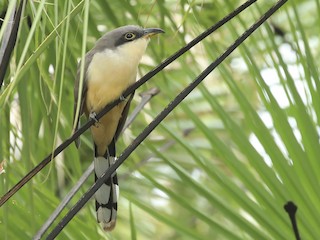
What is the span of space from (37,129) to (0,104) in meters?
0.97

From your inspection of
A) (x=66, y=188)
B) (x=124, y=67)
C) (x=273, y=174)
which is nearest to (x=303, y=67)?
(x=273, y=174)

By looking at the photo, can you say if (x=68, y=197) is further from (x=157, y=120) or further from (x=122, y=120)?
(x=122, y=120)

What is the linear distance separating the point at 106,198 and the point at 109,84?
27 cm

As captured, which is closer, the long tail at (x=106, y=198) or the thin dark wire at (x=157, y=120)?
the thin dark wire at (x=157, y=120)

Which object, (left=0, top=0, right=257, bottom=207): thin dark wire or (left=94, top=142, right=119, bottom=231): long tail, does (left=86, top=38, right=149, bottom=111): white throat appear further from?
(left=0, top=0, right=257, bottom=207): thin dark wire

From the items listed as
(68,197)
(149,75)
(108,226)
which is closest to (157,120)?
(149,75)

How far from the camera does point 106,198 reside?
1.90 m

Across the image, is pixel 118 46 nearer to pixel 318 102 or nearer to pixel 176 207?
pixel 318 102

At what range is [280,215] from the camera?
1.58 metres

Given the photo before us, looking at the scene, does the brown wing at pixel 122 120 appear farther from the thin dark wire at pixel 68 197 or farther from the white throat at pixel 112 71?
the thin dark wire at pixel 68 197

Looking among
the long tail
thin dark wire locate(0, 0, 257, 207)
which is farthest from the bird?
thin dark wire locate(0, 0, 257, 207)

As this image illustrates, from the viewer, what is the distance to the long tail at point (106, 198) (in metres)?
1.83

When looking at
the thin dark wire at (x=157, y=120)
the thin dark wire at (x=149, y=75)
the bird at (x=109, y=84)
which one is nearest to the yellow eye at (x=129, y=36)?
the bird at (x=109, y=84)

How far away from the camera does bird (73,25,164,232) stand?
6.22ft
